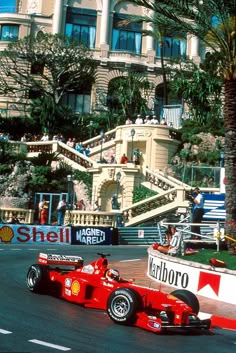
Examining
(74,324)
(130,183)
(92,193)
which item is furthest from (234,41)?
(92,193)

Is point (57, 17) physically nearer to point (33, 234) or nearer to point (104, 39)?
point (104, 39)

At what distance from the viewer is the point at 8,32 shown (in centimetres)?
6525

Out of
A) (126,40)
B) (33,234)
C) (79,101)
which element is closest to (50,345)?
(33,234)

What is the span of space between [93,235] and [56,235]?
74.9 inches

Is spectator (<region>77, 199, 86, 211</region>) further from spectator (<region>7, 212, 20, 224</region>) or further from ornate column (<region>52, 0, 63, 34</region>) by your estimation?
ornate column (<region>52, 0, 63, 34</region>)

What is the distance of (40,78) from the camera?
60.8 m

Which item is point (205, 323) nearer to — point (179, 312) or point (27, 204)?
point (179, 312)

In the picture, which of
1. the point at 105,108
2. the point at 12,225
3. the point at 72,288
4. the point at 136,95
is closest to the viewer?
the point at 72,288

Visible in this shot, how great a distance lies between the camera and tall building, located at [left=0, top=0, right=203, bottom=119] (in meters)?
63.6

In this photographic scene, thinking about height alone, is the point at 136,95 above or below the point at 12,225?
above

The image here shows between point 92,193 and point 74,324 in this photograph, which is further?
point 92,193

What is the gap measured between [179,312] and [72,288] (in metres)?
2.96

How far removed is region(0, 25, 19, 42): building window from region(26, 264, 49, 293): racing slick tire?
177 ft

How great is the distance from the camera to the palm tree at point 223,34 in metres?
17.6
